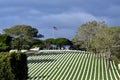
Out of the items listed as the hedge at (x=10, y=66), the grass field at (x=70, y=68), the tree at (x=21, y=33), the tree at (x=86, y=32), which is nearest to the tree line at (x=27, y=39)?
the tree at (x=21, y=33)

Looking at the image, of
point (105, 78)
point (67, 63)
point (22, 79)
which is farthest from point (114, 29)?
point (22, 79)

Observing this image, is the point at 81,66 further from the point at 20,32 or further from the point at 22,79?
the point at 20,32

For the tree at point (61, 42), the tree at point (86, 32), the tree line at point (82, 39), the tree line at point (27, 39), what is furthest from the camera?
the tree at point (61, 42)

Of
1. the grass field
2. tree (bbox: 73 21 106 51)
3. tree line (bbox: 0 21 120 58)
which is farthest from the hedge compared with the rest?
tree (bbox: 73 21 106 51)

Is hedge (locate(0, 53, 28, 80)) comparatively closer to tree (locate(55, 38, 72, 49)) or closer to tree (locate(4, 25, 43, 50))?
tree (locate(4, 25, 43, 50))

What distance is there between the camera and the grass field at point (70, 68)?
203ft

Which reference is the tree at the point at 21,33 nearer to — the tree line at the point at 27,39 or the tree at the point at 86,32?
the tree line at the point at 27,39

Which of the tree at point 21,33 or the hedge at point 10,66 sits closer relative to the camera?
the hedge at point 10,66

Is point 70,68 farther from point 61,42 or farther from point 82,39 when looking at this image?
point 61,42

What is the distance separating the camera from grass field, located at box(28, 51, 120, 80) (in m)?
61.8

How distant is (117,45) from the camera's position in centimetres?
8062

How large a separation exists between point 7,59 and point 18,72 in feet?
5.54

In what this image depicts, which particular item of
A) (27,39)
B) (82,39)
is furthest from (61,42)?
(82,39)

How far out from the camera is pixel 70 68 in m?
71.9
